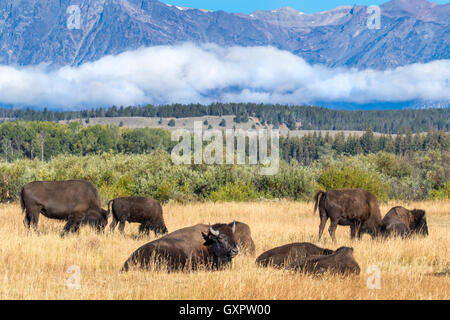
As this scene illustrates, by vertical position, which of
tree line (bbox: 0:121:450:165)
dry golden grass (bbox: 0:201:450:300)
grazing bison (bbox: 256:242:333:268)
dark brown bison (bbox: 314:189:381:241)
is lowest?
dry golden grass (bbox: 0:201:450:300)

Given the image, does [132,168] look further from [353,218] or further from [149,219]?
[353,218]

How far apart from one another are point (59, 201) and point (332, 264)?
337 inches

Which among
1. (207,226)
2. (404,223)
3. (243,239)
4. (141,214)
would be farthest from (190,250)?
(404,223)

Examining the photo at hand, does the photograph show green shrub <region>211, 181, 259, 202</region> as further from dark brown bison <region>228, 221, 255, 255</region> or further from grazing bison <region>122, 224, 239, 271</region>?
grazing bison <region>122, 224, 239, 271</region>

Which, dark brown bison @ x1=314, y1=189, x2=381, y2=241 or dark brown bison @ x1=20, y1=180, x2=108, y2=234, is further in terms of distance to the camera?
dark brown bison @ x1=314, y1=189, x2=381, y2=241

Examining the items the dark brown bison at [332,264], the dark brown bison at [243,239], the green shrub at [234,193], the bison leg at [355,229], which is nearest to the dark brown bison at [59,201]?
the dark brown bison at [243,239]

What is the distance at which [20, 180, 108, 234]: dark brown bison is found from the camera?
14.2 metres

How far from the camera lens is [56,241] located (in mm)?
12281

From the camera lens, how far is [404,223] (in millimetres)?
15648

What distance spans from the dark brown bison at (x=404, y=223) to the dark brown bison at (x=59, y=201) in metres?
8.98

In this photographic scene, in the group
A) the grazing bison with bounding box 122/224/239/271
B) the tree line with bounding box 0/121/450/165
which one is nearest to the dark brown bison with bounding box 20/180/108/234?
the grazing bison with bounding box 122/224/239/271

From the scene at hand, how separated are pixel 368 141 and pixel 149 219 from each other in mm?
162884

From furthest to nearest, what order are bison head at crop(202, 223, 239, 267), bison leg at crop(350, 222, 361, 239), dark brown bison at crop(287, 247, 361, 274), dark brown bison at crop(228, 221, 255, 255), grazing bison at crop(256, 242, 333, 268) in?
bison leg at crop(350, 222, 361, 239), dark brown bison at crop(228, 221, 255, 255), grazing bison at crop(256, 242, 333, 268), bison head at crop(202, 223, 239, 267), dark brown bison at crop(287, 247, 361, 274)
